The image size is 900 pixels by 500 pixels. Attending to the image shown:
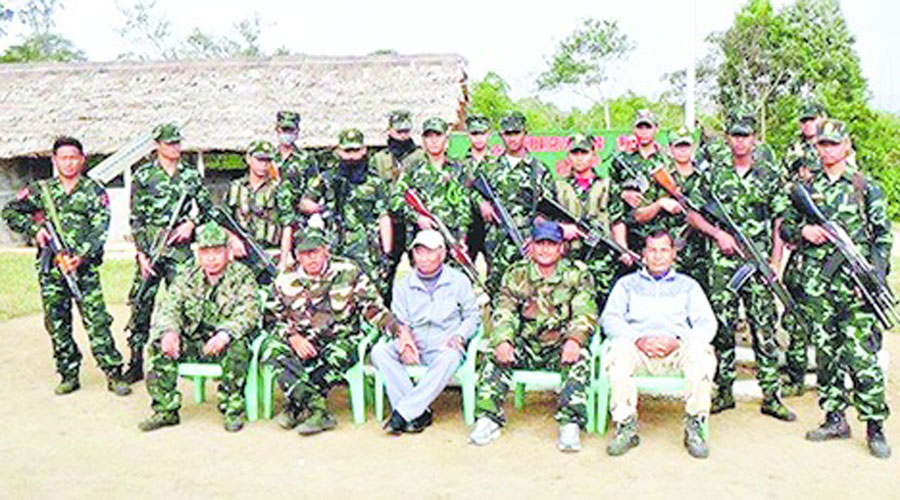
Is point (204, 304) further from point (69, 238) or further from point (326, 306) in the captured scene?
point (69, 238)

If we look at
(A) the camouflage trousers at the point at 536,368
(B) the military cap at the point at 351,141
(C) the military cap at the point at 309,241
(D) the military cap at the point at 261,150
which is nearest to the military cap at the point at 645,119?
(A) the camouflage trousers at the point at 536,368

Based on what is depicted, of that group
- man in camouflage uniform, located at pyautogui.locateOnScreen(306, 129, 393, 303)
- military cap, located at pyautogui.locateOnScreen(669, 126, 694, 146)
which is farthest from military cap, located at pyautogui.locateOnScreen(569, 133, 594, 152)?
man in camouflage uniform, located at pyautogui.locateOnScreen(306, 129, 393, 303)

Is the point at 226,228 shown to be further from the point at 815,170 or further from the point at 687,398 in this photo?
the point at 815,170

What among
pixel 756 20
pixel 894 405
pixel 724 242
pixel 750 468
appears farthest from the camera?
pixel 756 20

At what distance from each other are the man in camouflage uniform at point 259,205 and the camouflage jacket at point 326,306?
3.66 ft

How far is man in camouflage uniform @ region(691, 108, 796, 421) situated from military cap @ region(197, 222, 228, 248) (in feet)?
9.71

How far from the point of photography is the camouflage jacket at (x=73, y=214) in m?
6.04

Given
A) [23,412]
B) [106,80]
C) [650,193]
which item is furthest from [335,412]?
[106,80]

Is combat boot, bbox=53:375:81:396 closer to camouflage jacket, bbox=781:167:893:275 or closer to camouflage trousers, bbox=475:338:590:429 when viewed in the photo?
camouflage trousers, bbox=475:338:590:429

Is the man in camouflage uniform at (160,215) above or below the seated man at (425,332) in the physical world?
above

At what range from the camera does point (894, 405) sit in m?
5.81

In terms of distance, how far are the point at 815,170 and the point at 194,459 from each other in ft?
13.1

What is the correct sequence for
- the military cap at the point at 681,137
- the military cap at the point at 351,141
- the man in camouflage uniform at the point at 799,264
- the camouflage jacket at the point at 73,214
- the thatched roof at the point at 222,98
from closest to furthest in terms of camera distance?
the man in camouflage uniform at the point at 799,264 < the military cap at the point at 681,137 < the camouflage jacket at the point at 73,214 < the military cap at the point at 351,141 < the thatched roof at the point at 222,98

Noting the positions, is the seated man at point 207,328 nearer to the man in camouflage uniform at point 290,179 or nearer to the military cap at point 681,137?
the man in camouflage uniform at point 290,179
